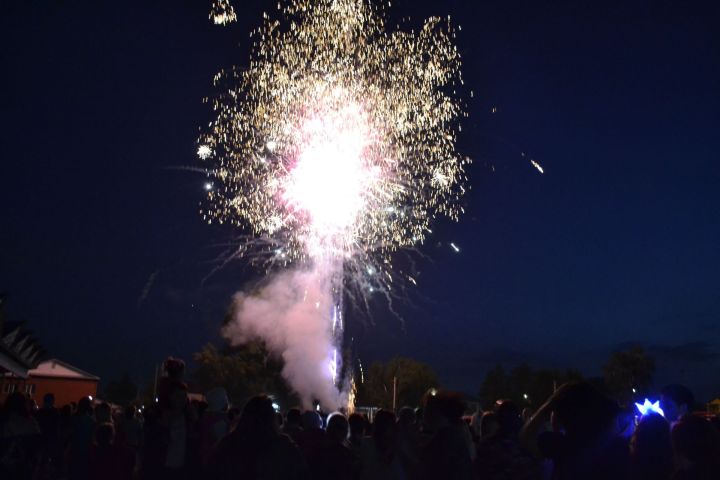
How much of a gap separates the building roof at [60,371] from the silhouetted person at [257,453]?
216 feet

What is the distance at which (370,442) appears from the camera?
6641mm

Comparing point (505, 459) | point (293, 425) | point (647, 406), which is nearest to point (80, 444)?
point (293, 425)

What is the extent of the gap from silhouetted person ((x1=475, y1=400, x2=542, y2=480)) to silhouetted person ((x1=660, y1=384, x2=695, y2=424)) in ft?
8.01

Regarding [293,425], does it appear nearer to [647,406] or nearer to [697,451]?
[647,406]

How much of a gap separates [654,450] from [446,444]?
1799 millimetres

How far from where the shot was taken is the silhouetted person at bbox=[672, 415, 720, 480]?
169 inches

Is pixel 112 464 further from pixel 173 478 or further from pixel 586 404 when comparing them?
pixel 586 404

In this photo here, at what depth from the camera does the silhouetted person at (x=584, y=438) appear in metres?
3.65

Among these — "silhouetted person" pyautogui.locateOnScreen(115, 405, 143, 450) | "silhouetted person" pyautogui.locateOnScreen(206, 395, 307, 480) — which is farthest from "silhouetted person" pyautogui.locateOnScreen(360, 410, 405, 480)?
"silhouetted person" pyautogui.locateOnScreen(115, 405, 143, 450)

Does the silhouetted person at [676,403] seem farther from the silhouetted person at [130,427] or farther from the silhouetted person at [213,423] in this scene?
the silhouetted person at [130,427]

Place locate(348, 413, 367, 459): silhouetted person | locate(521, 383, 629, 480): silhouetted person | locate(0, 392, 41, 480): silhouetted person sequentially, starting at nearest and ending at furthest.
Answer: locate(521, 383, 629, 480): silhouetted person < locate(0, 392, 41, 480): silhouetted person < locate(348, 413, 367, 459): silhouetted person

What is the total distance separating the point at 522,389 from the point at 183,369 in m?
91.7

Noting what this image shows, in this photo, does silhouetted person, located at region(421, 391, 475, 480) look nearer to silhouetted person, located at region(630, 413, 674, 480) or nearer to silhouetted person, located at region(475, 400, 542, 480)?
silhouetted person, located at region(475, 400, 542, 480)

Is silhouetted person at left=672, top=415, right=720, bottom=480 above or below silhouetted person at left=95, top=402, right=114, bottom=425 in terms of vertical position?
below
